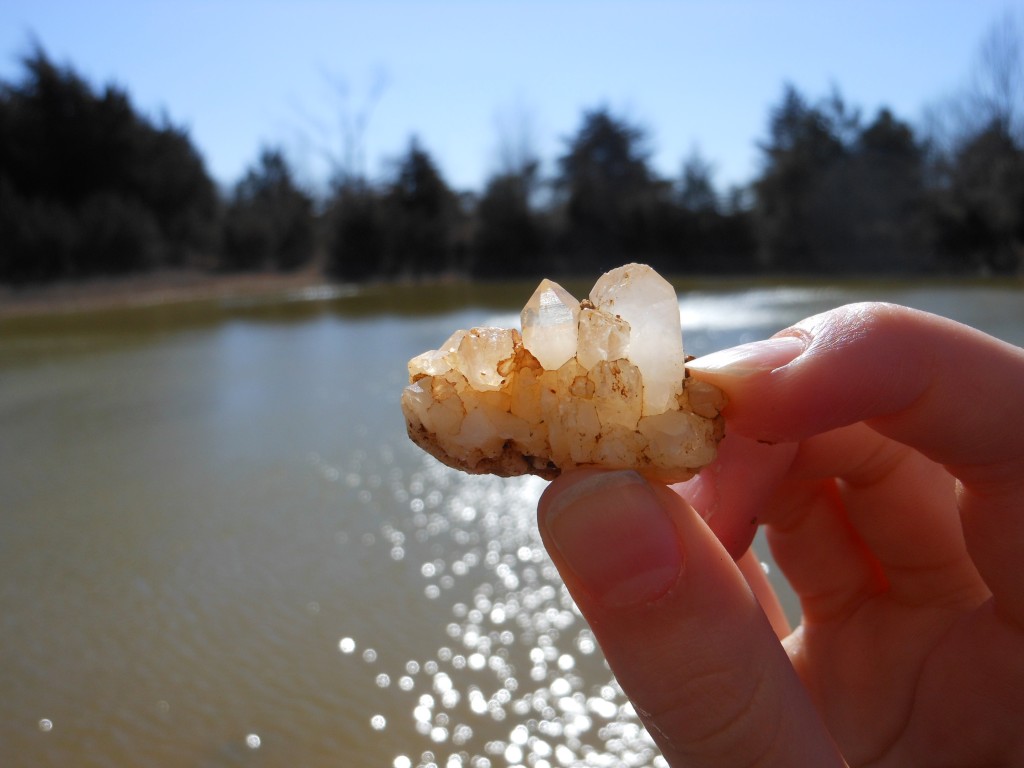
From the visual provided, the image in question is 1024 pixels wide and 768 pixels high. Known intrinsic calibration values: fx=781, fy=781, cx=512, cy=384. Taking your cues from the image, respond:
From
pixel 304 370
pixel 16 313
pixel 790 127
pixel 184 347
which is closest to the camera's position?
pixel 304 370

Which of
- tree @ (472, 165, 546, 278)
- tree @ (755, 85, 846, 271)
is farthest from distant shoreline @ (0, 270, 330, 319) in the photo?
tree @ (755, 85, 846, 271)

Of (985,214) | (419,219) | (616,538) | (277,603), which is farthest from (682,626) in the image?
(419,219)

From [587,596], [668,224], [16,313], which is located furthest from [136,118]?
[587,596]

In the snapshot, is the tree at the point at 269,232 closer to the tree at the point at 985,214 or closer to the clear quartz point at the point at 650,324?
the tree at the point at 985,214

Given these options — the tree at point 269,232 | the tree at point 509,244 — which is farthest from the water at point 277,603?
the tree at point 269,232

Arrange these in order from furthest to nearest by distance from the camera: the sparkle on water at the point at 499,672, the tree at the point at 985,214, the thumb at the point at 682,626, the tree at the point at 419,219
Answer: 1. the tree at the point at 419,219
2. the tree at the point at 985,214
3. the sparkle on water at the point at 499,672
4. the thumb at the point at 682,626

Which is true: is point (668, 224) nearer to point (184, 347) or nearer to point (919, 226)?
point (919, 226)

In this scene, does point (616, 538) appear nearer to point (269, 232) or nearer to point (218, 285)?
point (218, 285)
